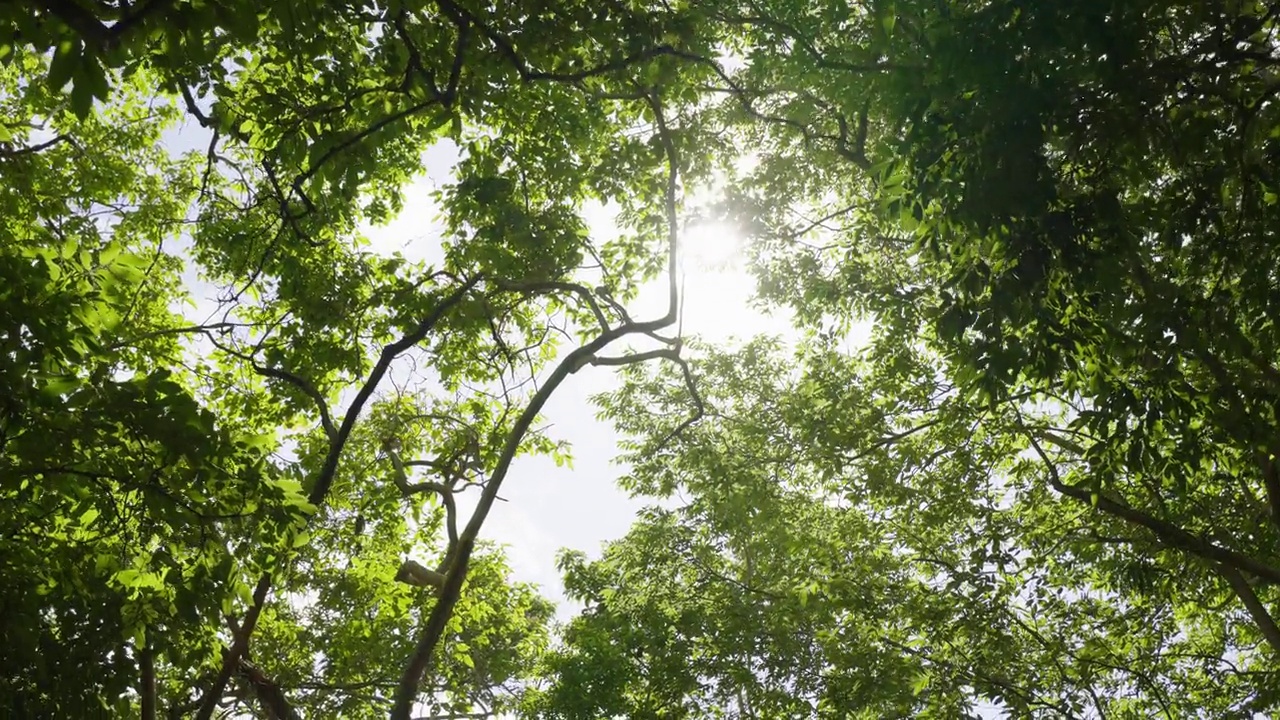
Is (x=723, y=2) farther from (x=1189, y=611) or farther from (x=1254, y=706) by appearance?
(x=1189, y=611)

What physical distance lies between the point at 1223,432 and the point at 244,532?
5452 millimetres

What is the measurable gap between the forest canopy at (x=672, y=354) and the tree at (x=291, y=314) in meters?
0.03

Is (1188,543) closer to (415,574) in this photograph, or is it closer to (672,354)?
(672,354)

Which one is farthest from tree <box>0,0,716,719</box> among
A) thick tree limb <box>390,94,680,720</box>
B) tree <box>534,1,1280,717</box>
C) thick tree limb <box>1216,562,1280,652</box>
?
thick tree limb <box>1216,562,1280,652</box>

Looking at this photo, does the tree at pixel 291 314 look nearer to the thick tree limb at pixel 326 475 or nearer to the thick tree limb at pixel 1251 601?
the thick tree limb at pixel 326 475

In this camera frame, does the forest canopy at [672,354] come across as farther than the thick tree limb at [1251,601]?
No

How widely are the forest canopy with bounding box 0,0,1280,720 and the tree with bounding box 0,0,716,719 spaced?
0.03m

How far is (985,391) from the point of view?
4367 millimetres

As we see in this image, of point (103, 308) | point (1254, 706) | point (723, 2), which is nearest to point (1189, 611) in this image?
point (1254, 706)

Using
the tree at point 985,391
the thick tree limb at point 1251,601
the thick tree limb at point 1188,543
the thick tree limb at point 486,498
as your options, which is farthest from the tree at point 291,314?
the thick tree limb at point 1251,601

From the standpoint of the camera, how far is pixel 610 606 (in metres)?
13.5

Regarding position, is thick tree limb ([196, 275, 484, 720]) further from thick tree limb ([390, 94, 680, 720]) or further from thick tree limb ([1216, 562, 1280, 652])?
thick tree limb ([1216, 562, 1280, 652])

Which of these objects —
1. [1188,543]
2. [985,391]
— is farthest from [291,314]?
[1188,543]

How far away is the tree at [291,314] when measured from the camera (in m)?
3.95
